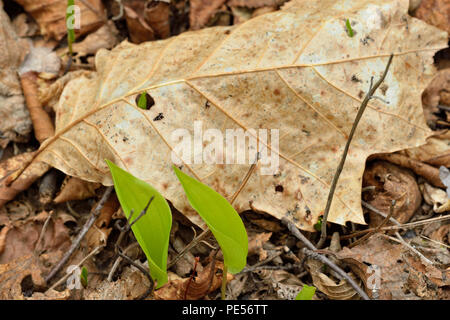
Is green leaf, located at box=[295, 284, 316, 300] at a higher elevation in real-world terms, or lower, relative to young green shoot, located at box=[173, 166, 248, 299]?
lower

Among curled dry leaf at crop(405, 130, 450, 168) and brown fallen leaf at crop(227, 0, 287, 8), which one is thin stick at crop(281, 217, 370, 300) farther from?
brown fallen leaf at crop(227, 0, 287, 8)

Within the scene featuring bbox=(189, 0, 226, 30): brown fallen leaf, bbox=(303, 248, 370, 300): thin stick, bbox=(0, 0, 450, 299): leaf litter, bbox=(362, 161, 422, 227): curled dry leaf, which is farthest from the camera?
bbox=(189, 0, 226, 30): brown fallen leaf

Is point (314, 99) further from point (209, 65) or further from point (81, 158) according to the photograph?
point (81, 158)

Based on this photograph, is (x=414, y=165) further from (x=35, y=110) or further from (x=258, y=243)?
(x=35, y=110)

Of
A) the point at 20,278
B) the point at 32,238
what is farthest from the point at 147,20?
the point at 20,278

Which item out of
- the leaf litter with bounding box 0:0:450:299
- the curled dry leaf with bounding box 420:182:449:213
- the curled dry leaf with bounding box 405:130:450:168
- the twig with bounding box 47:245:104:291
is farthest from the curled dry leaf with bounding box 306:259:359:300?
the twig with bounding box 47:245:104:291

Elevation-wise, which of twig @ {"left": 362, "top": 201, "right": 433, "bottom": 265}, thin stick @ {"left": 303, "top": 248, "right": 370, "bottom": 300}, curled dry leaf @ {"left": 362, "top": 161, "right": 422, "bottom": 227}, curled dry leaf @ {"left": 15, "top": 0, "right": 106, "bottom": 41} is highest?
curled dry leaf @ {"left": 15, "top": 0, "right": 106, "bottom": 41}
